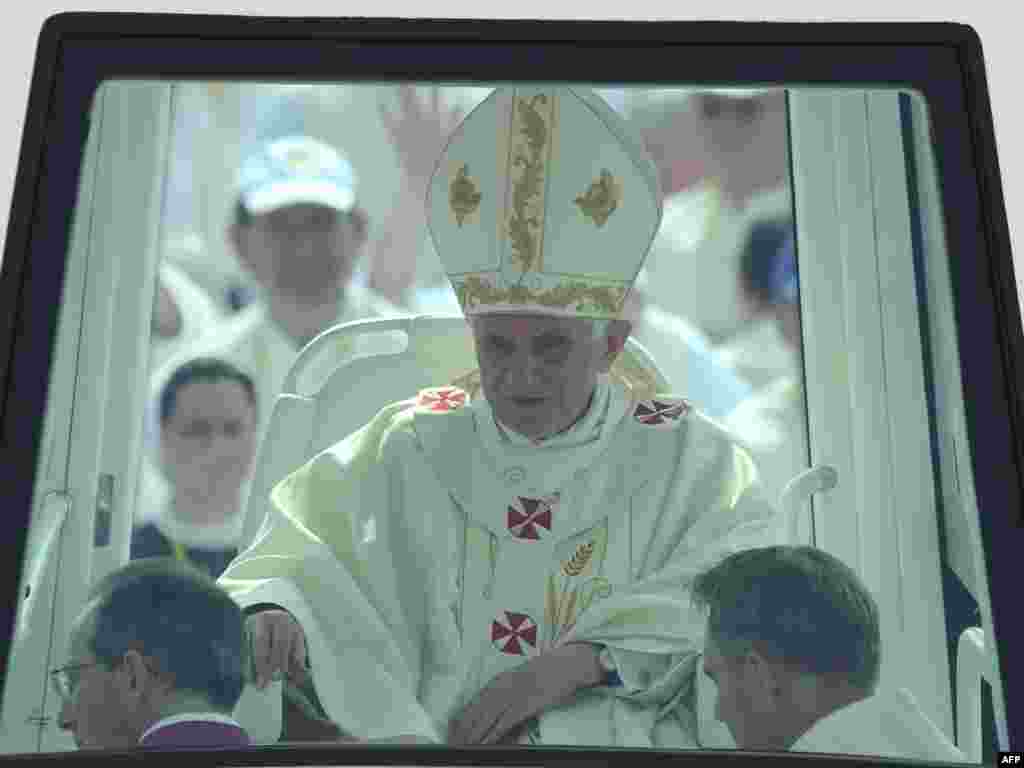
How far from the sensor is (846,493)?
14.6ft

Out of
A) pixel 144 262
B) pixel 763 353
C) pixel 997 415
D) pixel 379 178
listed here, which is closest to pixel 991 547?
pixel 997 415

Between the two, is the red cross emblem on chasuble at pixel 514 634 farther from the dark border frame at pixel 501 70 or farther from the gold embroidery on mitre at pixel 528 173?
the dark border frame at pixel 501 70

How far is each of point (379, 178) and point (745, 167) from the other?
30.4 inches

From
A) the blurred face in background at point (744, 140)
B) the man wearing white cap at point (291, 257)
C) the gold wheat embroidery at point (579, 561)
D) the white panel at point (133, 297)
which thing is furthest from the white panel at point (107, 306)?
the blurred face in background at point (744, 140)

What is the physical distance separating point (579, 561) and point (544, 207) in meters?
0.74

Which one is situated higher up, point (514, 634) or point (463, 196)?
point (463, 196)

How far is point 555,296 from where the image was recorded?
4.53 metres

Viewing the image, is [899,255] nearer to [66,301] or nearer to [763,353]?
[763,353]

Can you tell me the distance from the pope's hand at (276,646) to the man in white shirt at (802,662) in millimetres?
761

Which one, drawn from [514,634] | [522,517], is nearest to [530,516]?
[522,517]

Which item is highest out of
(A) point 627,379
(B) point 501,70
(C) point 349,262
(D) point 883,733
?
(B) point 501,70

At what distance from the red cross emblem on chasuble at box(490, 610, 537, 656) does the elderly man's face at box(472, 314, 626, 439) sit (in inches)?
14.9

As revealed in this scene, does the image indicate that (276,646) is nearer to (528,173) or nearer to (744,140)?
(528,173)

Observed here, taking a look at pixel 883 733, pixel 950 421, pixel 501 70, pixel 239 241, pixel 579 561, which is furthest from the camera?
pixel 501 70
